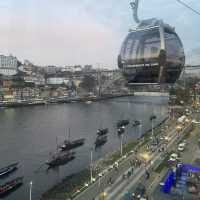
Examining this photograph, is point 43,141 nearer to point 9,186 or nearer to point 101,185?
point 9,186

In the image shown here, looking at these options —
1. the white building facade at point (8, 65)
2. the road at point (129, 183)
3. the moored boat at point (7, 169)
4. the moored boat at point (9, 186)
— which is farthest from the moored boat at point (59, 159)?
the white building facade at point (8, 65)

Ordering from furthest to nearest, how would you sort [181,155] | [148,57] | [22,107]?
[22,107] → [181,155] → [148,57]

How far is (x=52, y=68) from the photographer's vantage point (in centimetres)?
9638

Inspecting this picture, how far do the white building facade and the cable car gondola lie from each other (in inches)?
2498

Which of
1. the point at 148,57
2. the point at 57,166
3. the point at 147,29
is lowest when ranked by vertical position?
the point at 57,166

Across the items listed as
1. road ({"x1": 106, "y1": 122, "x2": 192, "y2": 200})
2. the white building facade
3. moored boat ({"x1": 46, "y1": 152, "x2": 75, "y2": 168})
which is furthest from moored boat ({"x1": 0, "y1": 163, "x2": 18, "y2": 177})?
the white building facade

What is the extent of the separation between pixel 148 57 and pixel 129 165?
845 centimetres

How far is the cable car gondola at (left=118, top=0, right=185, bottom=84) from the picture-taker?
4545mm

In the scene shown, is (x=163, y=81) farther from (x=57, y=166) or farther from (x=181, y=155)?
(x=57, y=166)

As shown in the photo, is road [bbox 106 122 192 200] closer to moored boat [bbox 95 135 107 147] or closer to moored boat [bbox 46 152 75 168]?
moored boat [bbox 46 152 75 168]

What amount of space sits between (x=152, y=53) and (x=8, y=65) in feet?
218

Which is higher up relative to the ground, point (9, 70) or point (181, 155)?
point (9, 70)

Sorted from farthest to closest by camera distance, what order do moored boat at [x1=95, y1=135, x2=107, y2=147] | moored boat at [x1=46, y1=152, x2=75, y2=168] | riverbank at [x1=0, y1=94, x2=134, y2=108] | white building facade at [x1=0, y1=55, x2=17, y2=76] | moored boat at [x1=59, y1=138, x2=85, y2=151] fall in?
white building facade at [x1=0, y1=55, x2=17, y2=76] < riverbank at [x1=0, y1=94, x2=134, y2=108] < moored boat at [x1=95, y1=135, x2=107, y2=147] < moored boat at [x1=59, y1=138, x2=85, y2=151] < moored boat at [x1=46, y1=152, x2=75, y2=168]

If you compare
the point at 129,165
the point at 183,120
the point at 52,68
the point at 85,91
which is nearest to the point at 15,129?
the point at 183,120
